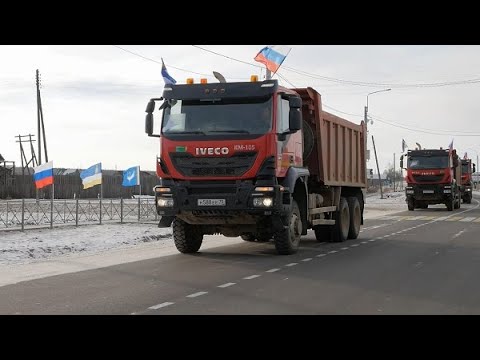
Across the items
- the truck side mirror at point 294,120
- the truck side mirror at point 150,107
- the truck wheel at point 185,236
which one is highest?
the truck side mirror at point 150,107

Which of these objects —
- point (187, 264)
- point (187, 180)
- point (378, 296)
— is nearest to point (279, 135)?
point (187, 180)

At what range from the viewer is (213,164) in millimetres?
12312

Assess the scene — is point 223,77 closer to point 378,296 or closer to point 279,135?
point 279,135

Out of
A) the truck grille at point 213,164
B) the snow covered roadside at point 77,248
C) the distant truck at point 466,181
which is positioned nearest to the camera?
the snow covered roadside at point 77,248

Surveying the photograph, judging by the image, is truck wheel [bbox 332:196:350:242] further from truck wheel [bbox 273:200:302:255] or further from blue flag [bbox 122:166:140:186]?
blue flag [bbox 122:166:140:186]

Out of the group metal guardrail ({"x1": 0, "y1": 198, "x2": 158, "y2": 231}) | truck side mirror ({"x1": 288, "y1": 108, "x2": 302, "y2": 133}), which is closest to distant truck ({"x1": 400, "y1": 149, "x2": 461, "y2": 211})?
metal guardrail ({"x1": 0, "y1": 198, "x2": 158, "y2": 231})

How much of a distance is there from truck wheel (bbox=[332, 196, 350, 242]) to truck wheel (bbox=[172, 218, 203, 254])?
4337 mm

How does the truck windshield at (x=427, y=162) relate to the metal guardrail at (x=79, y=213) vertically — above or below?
above

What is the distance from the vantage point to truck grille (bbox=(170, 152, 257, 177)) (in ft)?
40.0

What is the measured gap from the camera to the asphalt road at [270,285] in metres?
7.58

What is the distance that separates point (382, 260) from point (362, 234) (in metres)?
7.31

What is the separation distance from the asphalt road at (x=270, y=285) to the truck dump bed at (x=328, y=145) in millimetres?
2140

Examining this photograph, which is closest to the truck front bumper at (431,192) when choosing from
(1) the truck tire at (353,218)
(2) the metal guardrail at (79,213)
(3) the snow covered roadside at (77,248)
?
(2) the metal guardrail at (79,213)

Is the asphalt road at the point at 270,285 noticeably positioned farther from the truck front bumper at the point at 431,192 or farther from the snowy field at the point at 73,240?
the truck front bumper at the point at 431,192
